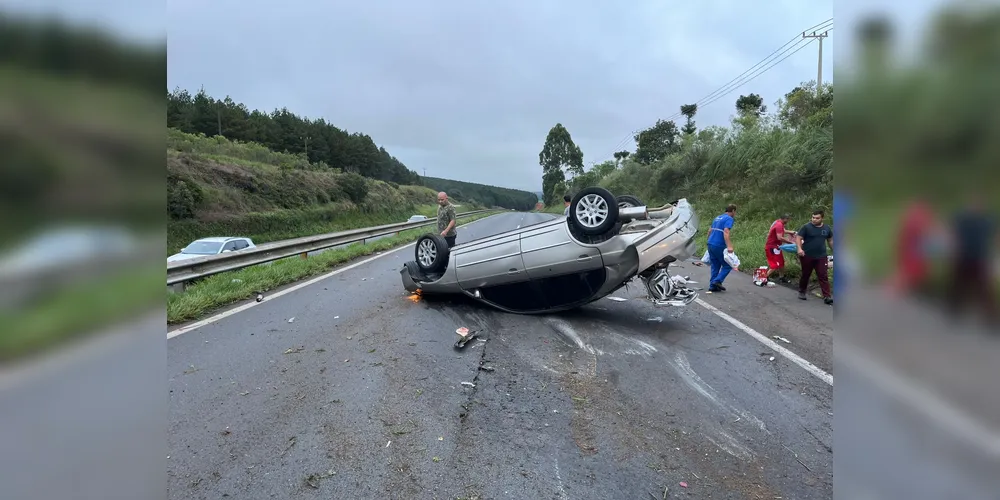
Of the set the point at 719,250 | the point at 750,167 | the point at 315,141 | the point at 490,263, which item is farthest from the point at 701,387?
the point at 315,141

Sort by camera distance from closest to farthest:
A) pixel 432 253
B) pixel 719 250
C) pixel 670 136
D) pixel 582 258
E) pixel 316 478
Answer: pixel 316 478 → pixel 582 258 → pixel 432 253 → pixel 719 250 → pixel 670 136

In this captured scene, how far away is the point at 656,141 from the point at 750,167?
24.7 m

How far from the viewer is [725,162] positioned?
2131 centimetres

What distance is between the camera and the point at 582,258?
583cm

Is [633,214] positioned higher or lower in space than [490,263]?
higher

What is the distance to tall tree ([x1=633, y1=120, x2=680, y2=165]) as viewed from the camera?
39094 mm

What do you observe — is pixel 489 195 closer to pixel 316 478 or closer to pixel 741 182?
pixel 741 182

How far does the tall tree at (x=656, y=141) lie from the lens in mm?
39094
